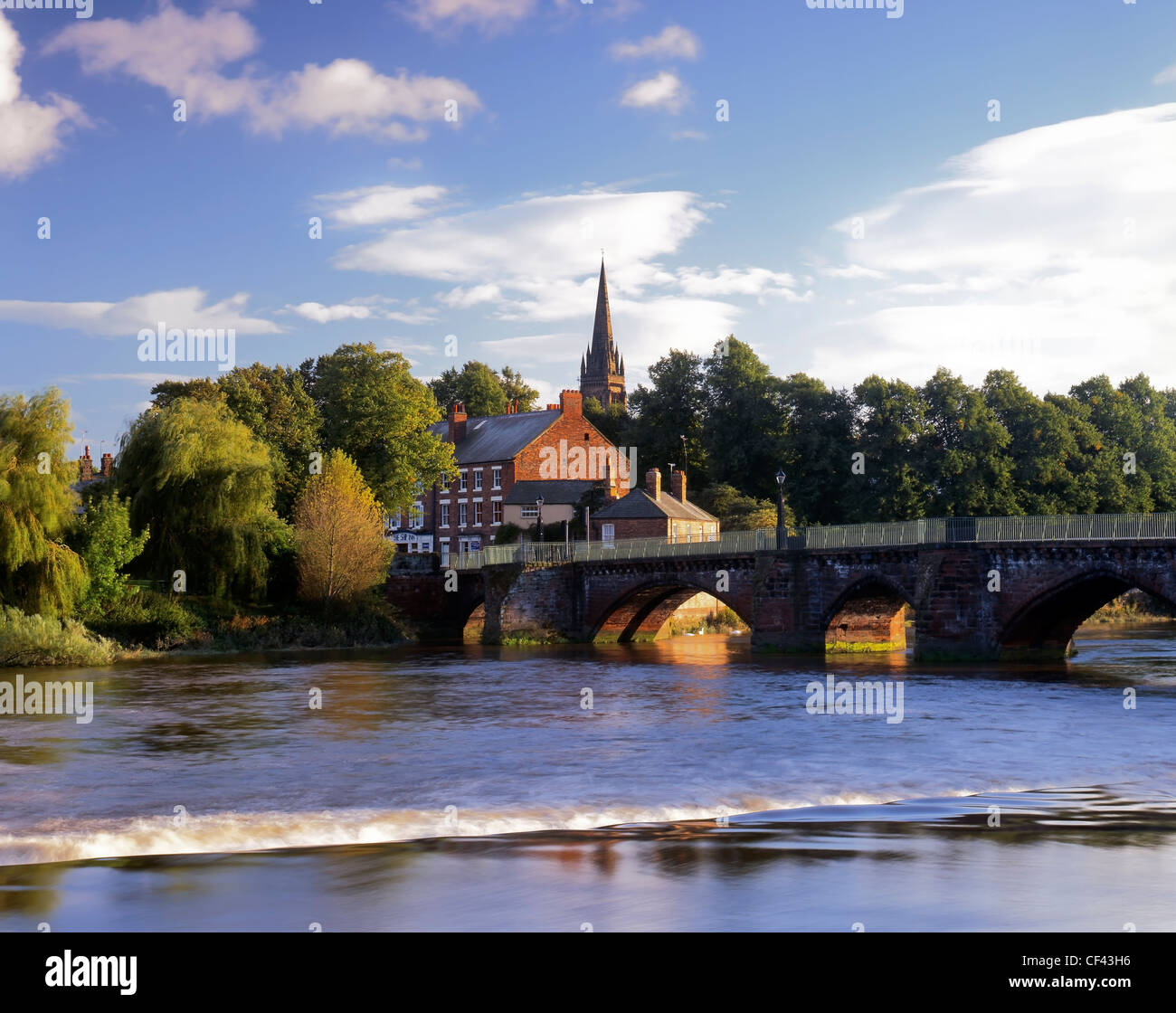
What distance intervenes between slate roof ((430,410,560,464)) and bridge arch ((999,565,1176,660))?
156 ft

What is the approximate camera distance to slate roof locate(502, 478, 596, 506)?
85.8 m

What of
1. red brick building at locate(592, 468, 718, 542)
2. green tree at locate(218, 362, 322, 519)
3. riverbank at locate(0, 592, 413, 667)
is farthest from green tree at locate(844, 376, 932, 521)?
green tree at locate(218, 362, 322, 519)

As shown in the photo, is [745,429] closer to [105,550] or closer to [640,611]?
[640,611]

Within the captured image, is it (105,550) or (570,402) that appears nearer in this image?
(105,550)

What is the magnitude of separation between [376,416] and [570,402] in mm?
20294

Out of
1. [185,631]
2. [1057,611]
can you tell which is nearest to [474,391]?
[185,631]

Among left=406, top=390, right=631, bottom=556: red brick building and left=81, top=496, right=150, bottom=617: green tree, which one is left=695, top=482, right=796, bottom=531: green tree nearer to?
left=406, top=390, right=631, bottom=556: red brick building

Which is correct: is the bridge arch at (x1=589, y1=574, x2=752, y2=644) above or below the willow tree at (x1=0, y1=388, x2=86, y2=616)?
below

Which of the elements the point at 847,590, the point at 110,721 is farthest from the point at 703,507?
the point at 110,721

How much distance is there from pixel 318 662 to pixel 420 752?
28397 millimetres

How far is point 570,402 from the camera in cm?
8994

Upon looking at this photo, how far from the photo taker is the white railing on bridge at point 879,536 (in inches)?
1711
